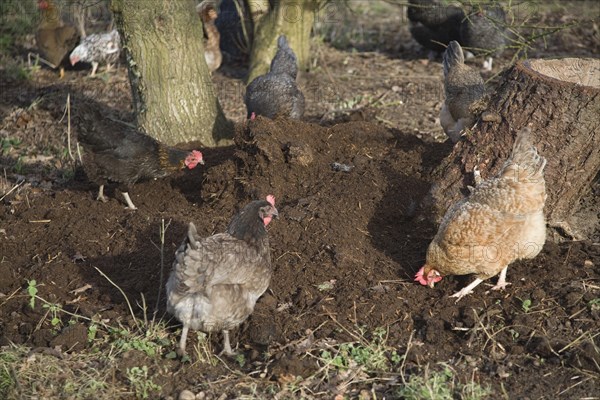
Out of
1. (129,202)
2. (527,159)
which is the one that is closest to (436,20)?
(129,202)

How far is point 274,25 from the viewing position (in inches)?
409

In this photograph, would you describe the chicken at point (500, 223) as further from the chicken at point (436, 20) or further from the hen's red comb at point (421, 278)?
the chicken at point (436, 20)

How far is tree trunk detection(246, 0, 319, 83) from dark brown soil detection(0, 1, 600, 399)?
3541 millimetres

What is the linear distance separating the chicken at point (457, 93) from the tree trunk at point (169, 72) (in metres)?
2.51

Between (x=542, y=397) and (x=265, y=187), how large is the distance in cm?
300

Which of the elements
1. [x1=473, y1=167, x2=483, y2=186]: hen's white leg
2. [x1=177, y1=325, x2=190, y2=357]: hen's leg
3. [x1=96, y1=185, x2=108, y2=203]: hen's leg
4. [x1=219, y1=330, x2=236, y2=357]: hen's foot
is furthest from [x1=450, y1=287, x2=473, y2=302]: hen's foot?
[x1=96, y1=185, x2=108, y2=203]: hen's leg

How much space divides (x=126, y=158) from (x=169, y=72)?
3.96 ft

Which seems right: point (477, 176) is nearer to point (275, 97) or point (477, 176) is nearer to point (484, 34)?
point (275, 97)

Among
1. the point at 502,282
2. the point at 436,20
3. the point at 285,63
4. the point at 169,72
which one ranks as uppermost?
the point at 169,72

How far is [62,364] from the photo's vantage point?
4363 millimetres

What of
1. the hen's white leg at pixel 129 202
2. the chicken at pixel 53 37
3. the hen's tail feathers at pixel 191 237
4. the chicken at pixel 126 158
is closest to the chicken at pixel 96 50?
the chicken at pixel 53 37

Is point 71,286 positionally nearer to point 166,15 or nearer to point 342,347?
point 342,347

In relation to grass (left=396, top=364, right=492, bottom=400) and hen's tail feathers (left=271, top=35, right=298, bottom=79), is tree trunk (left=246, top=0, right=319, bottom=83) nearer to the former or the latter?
hen's tail feathers (left=271, top=35, right=298, bottom=79)

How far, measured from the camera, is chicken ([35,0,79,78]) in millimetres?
11180
